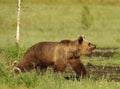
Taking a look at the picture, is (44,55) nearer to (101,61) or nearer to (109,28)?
(101,61)

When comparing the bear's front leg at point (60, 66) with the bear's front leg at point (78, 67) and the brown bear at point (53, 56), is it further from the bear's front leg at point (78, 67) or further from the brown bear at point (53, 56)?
the bear's front leg at point (78, 67)

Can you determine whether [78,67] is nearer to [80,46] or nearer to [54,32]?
[80,46]

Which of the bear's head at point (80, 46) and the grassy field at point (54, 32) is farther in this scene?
the bear's head at point (80, 46)

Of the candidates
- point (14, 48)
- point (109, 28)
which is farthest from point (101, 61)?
point (109, 28)

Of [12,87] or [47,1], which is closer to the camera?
[12,87]

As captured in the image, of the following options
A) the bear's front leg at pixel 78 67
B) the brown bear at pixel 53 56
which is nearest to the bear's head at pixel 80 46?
the brown bear at pixel 53 56

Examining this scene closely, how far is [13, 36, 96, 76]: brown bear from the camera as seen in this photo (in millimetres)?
13992

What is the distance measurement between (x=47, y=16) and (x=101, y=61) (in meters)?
28.4

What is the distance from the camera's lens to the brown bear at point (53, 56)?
45.9 ft

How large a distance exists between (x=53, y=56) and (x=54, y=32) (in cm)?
2301

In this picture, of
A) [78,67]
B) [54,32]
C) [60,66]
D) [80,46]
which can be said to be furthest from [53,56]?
[54,32]

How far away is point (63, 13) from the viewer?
166ft

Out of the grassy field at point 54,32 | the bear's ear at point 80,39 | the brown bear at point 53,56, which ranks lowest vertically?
the grassy field at point 54,32

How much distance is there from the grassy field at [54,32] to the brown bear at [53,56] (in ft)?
3.88
